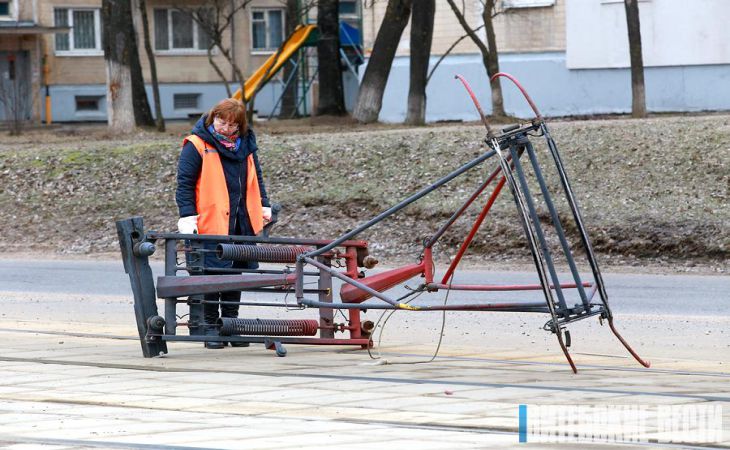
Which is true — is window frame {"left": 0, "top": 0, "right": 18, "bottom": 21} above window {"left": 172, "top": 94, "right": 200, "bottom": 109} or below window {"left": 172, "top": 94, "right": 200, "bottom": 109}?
above

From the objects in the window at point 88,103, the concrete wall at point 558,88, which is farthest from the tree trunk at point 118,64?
the window at point 88,103

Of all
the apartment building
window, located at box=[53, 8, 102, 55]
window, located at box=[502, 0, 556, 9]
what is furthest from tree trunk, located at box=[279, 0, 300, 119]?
window, located at box=[502, 0, 556, 9]

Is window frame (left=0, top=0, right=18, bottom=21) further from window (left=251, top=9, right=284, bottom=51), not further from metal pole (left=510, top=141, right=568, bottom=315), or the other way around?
metal pole (left=510, top=141, right=568, bottom=315)

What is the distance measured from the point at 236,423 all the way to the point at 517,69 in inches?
1127

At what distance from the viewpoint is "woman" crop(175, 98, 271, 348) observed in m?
9.05

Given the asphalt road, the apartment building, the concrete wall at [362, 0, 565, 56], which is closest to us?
the asphalt road

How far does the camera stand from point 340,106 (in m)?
35.4

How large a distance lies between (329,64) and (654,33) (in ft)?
28.9

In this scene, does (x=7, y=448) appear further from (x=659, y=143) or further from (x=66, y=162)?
(x=66, y=162)

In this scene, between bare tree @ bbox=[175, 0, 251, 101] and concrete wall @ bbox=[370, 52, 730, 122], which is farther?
concrete wall @ bbox=[370, 52, 730, 122]

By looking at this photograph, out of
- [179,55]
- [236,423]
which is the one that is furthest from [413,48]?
[179,55]

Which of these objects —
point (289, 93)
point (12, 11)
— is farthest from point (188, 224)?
point (12, 11)

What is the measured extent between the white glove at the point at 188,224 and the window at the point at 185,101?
38988mm

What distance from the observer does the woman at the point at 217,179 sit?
905 cm
